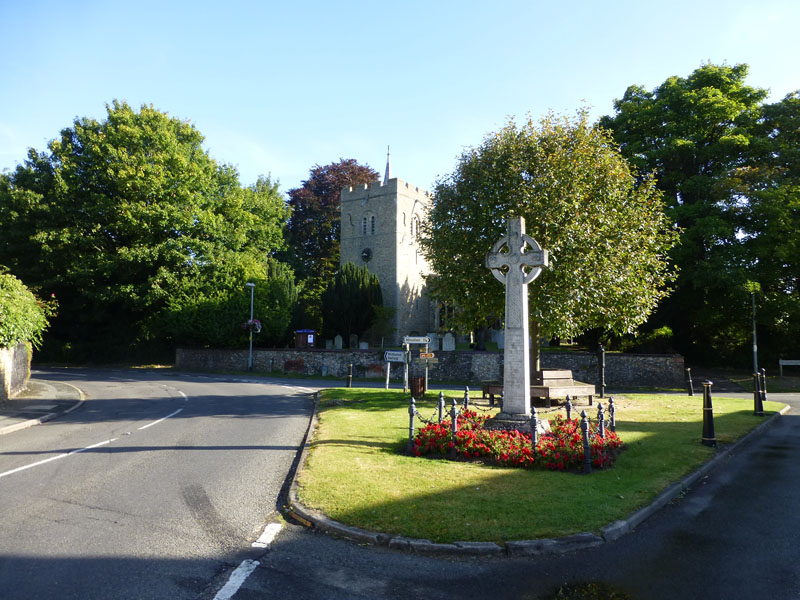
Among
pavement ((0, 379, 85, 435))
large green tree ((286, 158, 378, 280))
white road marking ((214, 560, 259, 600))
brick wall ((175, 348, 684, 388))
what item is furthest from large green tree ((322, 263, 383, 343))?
white road marking ((214, 560, 259, 600))

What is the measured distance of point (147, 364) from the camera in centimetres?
4022

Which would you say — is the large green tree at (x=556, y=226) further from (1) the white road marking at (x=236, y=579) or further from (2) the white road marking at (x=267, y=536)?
(1) the white road marking at (x=236, y=579)

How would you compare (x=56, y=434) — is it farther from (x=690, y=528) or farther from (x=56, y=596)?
(x=690, y=528)

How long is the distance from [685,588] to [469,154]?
16.0 m

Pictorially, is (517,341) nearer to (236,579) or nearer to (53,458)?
(236,579)

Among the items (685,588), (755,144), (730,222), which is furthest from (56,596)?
(755,144)

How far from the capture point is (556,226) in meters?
15.2

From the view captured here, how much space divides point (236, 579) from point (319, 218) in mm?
53221

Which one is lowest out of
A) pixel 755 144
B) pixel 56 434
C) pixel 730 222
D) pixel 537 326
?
pixel 56 434

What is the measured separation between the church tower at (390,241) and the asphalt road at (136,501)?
3607 cm

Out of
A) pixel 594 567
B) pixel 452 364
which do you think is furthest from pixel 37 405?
pixel 452 364

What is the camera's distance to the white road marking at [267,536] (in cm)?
520

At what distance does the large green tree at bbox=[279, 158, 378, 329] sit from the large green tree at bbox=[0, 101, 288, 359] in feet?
47.0

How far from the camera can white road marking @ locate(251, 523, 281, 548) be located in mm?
5199
